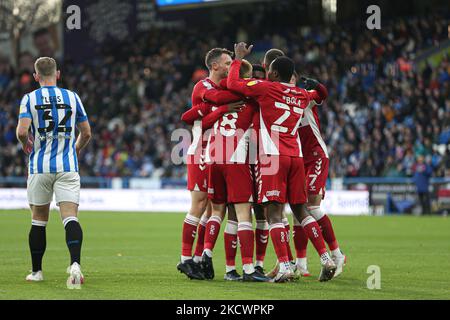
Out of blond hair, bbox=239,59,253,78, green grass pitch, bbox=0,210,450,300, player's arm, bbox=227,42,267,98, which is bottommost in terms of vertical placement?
green grass pitch, bbox=0,210,450,300

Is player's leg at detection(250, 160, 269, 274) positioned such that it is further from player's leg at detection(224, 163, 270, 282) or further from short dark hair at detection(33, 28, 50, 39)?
short dark hair at detection(33, 28, 50, 39)

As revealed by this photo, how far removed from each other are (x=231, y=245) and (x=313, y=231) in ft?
3.10

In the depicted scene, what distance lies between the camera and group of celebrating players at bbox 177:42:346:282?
9.73 meters

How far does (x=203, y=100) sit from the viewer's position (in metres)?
10.2

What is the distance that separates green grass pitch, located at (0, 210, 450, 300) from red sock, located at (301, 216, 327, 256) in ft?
1.46

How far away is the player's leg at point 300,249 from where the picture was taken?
1064 centimetres

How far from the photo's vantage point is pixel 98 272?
10.8 meters

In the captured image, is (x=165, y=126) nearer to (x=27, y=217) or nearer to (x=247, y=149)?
(x=27, y=217)

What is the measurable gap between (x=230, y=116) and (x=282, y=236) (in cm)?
148

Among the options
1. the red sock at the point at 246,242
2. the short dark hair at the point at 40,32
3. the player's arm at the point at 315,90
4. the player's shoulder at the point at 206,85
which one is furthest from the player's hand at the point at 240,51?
the short dark hair at the point at 40,32

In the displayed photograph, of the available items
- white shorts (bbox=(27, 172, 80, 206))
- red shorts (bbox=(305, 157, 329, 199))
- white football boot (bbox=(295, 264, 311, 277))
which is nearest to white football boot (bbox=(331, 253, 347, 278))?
white football boot (bbox=(295, 264, 311, 277))

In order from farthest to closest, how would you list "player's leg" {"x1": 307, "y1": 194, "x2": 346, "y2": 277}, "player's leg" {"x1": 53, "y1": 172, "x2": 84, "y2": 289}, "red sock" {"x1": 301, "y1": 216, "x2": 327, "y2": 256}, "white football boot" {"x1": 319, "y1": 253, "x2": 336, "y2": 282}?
"player's leg" {"x1": 307, "y1": 194, "x2": 346, "y2": 277} → "red sock" {"x1": 301, "y1": 216, "x2": 327, "y2": 256} → "white football boot" {"x1": 319, "y1": 253, "x2": 336, "y2": 282} → "player's leg" {"x1": 53, "y1": 172, "x2": 84, "y2": 289}

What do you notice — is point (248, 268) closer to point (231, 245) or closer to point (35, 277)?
point (231, 245)
